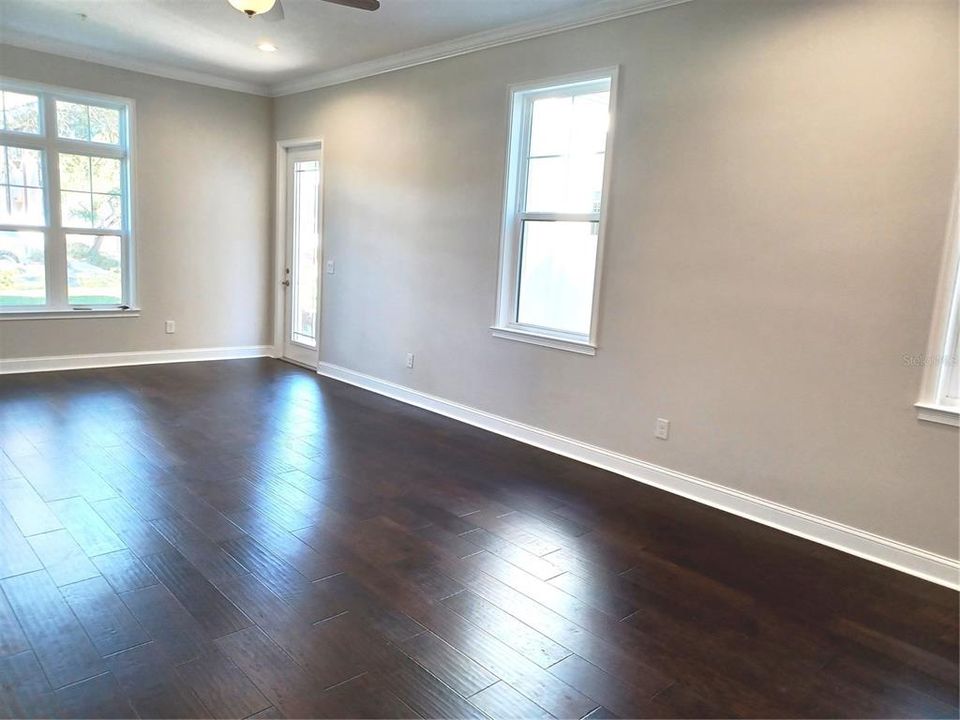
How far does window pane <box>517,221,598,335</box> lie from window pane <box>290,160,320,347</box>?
2.65 meters

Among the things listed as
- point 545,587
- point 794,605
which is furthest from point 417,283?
point 794,605

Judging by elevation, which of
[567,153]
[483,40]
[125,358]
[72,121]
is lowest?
[125,358]

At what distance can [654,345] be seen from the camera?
364 cm

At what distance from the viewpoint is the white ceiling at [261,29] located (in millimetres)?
3924

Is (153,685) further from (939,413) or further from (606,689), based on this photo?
(939,413)

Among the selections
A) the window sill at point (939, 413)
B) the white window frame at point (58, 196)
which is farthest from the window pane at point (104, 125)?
the window sill at point (939, 413)

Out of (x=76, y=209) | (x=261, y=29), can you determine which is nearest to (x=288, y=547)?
(x=261, y=29)

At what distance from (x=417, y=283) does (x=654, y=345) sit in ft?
7.18

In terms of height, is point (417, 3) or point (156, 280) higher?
point (417, 3)

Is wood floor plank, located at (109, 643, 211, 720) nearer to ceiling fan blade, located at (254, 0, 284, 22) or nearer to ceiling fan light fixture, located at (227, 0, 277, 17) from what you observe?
ceiling fan light fixture, located at (227, 0, 277, 17)

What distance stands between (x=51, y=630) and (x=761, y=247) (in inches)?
131

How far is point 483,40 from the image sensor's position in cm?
439

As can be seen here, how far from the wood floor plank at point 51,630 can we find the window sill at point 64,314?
3.99 meters

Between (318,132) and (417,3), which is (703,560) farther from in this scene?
(318,132)
